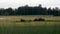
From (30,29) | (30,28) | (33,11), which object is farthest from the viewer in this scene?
(33,11)

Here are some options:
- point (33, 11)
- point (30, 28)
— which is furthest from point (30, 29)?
point (33, 11)

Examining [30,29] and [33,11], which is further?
[33,11]

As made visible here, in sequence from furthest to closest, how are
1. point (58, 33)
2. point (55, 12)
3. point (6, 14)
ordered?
point (6, 14), point (55, 12), point (58, 33)

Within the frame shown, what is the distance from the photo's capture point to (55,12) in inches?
1905

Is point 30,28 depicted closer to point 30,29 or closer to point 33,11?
point 30,29

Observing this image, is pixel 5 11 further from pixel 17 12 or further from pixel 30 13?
pixel 30 13

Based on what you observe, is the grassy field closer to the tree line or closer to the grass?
the grass

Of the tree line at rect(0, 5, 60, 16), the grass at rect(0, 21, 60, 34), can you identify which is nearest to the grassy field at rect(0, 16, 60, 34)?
the grass at rect(0, 21, 60, 34)

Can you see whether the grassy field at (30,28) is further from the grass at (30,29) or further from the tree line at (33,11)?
the tree line at (33,11)

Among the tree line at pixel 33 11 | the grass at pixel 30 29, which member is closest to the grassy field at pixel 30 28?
the grass at pixel 30 29

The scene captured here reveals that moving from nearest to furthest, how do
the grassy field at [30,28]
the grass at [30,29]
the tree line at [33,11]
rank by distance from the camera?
the grass at [30,29]
the grassy field at [30,28]
the tree line at [33,11]

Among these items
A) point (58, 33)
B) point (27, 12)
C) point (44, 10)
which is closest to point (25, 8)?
point (27, 12)

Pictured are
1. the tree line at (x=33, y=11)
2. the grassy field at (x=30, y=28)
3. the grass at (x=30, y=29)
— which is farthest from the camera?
the tree line at (x=33, y=11)

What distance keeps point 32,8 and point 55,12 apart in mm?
5599
